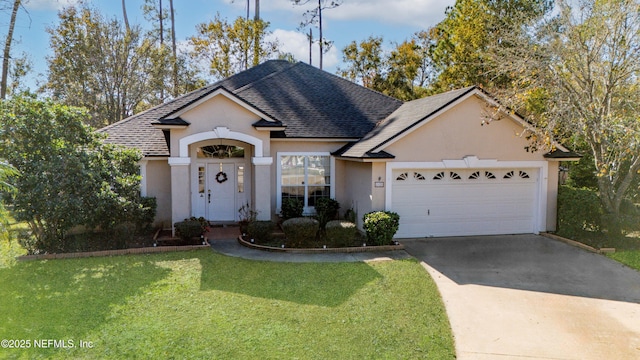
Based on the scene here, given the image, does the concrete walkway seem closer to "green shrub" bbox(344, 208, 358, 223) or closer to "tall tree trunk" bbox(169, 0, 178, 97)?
"green shrub" bbox(344, 208, 358, 223)

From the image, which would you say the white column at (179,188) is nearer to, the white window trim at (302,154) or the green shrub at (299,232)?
the white window trim at (302,154)

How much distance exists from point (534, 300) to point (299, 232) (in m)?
6.41

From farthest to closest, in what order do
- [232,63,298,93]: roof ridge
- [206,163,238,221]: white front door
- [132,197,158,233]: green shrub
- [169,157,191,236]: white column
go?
[232,63,298,93]: roof ridge, [206,163,238,221]: white front door, [169,157,191,236]: white column, [132,197,158,233]: green shrub

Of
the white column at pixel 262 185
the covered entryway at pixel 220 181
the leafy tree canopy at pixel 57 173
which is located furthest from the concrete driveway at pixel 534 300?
the leafy tree canopy at pixel 57 173

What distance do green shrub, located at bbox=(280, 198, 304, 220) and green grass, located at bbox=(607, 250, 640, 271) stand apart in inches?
389

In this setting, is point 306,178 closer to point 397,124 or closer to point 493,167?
point 397,124

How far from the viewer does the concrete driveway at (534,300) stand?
6.20m

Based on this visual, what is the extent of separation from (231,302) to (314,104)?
11.5 meters

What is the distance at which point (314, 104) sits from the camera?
1745cm

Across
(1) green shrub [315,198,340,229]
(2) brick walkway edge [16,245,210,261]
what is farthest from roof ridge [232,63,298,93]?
(2) brick walkway edge [16,245,210,261]

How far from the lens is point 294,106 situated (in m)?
16.9

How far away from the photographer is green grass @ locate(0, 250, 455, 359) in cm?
594

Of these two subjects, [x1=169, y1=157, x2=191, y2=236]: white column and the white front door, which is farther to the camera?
the white front door

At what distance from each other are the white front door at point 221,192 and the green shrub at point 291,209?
2.24 m
